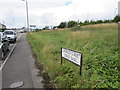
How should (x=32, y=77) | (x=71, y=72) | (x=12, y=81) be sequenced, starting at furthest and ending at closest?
(x=32, y=77) < (x=12, y=81) < (x=71, y=72)

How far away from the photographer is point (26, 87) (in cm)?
334

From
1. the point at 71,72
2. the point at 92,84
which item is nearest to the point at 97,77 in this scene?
the point at 92,84

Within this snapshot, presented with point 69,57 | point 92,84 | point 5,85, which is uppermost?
point 69,57

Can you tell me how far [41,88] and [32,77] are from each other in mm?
939

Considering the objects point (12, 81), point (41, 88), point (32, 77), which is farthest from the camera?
point (32, 77)

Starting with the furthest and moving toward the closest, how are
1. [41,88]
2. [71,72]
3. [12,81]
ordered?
1. [12,81]
2. [71,72]
3. [41,88]

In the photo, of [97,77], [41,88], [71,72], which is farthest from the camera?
[71,72]

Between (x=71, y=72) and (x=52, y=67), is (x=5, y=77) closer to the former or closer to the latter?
(x=52, y=67)

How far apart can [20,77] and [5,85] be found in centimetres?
65

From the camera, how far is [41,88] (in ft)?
10.7

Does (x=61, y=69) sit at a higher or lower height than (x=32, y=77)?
higher

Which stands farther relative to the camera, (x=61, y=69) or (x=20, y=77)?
(x=20, y=77)

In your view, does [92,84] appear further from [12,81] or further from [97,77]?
[12,81]

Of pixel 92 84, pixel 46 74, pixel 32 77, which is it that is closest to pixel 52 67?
pixel 46 74
